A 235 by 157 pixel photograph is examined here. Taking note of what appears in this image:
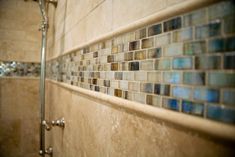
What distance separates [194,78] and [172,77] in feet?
0.15

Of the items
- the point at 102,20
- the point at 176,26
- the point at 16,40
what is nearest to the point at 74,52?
the point at 102,20

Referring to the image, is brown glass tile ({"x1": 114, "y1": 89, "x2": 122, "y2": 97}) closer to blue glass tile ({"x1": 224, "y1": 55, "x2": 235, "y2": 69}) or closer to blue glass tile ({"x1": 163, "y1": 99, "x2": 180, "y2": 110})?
blue glass tile ({"x1": 163, "y1": 99, "x2": 180, "y2": 110})

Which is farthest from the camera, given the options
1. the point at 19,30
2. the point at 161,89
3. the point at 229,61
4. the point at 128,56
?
the point at 19,30

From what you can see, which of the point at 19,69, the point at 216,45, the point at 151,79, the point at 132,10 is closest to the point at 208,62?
the point at 216,45

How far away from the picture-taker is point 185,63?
292 millimetres

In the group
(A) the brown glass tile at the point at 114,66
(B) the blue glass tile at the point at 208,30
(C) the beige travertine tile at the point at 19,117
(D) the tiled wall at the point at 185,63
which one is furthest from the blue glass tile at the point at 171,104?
(C) the beige travertine tile at the point at 19,117

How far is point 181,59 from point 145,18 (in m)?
0.13

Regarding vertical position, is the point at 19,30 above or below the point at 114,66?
above

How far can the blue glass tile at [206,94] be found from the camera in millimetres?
247

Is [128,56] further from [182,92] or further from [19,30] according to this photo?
[19,30]

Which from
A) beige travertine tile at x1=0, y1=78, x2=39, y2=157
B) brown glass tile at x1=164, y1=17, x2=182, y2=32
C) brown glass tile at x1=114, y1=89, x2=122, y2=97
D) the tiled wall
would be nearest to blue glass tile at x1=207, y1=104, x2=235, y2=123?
the tiled wall

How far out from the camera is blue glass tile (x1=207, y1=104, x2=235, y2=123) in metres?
0.23

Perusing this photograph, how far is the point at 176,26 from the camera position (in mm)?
312

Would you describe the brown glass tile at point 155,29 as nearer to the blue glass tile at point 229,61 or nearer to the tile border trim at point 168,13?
the tile border trim at point 168,13
